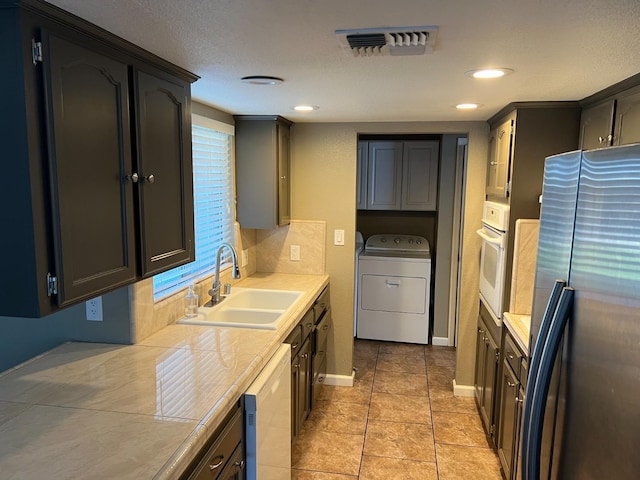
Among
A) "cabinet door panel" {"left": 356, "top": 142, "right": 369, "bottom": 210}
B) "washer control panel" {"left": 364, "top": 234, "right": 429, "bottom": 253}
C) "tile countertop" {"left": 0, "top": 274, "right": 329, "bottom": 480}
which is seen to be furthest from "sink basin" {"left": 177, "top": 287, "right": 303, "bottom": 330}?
"cabinet door panel" {"left": 356, "top": 142, "right": 369, "bottom": 210}

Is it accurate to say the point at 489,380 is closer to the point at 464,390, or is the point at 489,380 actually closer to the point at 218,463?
the point at 464,390

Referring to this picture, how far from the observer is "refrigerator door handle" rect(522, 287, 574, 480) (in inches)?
49.6

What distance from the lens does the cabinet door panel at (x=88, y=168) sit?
1236 mm

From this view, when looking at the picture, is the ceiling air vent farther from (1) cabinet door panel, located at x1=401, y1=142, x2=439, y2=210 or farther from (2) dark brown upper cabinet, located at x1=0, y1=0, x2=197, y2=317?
(1) cabinet door panel, located at x1=401, y1=142, x2=439, y2=210

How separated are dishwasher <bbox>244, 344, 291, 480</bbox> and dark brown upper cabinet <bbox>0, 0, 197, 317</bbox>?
640 millimetres

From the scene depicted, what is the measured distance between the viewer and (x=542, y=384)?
4.36ft

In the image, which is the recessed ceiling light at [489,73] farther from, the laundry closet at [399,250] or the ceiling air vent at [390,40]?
the laundry closet at [399,250]

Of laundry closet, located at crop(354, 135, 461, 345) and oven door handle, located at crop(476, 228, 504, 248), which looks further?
laundry closet, located at crop(354, 135, 461, 345)

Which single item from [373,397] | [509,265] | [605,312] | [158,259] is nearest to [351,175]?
[509,265]

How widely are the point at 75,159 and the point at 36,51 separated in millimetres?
289

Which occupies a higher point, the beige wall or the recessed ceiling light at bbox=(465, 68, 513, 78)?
the recessed ceiling light at bbox=(465, 68, 513, 78)

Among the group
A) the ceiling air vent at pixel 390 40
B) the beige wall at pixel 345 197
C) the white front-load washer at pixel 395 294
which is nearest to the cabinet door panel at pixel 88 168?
the ceiling air vent at pixel 390 40

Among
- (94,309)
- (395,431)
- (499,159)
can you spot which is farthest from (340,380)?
(94,309)

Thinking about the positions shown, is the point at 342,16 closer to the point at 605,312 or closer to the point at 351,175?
the point at 605,312
